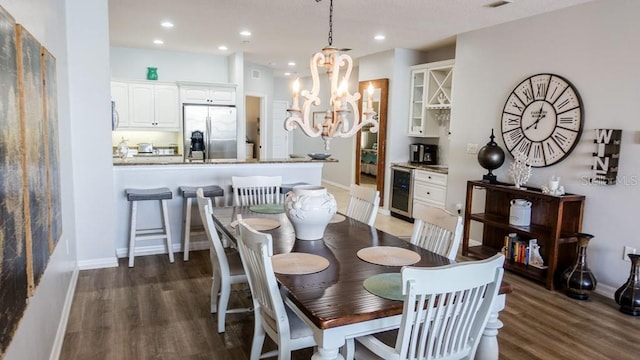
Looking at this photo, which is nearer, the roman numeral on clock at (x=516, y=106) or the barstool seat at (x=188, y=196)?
the barstool seat at (x=188, y=196)

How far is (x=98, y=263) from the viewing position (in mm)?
4180

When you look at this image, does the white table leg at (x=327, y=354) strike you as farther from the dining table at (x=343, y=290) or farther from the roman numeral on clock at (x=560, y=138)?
the roman numeral on clock at (x=560, y=138)

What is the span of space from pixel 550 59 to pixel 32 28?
14.1 feet

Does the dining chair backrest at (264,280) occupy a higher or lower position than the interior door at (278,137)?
lower

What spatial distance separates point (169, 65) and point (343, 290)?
6.80m

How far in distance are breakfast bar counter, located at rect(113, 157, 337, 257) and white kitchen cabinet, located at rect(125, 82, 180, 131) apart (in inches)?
122

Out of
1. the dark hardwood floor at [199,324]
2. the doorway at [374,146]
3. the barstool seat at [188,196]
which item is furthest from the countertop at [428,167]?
the barstool seat at [188,196]

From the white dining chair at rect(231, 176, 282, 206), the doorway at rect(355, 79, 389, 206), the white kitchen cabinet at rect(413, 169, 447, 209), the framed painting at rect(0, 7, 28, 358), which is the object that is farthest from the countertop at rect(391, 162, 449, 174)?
the framed painting at rect(0, 7, 28, 358)

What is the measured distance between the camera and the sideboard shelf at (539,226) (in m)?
3.86

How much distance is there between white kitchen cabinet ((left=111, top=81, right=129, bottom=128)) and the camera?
7035mm

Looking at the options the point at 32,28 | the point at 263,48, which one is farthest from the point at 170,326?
the point at 263,48

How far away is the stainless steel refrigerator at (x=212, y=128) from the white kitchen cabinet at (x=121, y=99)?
917 mm

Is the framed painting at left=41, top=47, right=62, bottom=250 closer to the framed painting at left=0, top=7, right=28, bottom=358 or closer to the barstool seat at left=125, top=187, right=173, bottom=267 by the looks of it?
the framed painting at left=0, top=7, right=28, bottom=358

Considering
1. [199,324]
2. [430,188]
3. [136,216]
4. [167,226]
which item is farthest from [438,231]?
[430,188]
